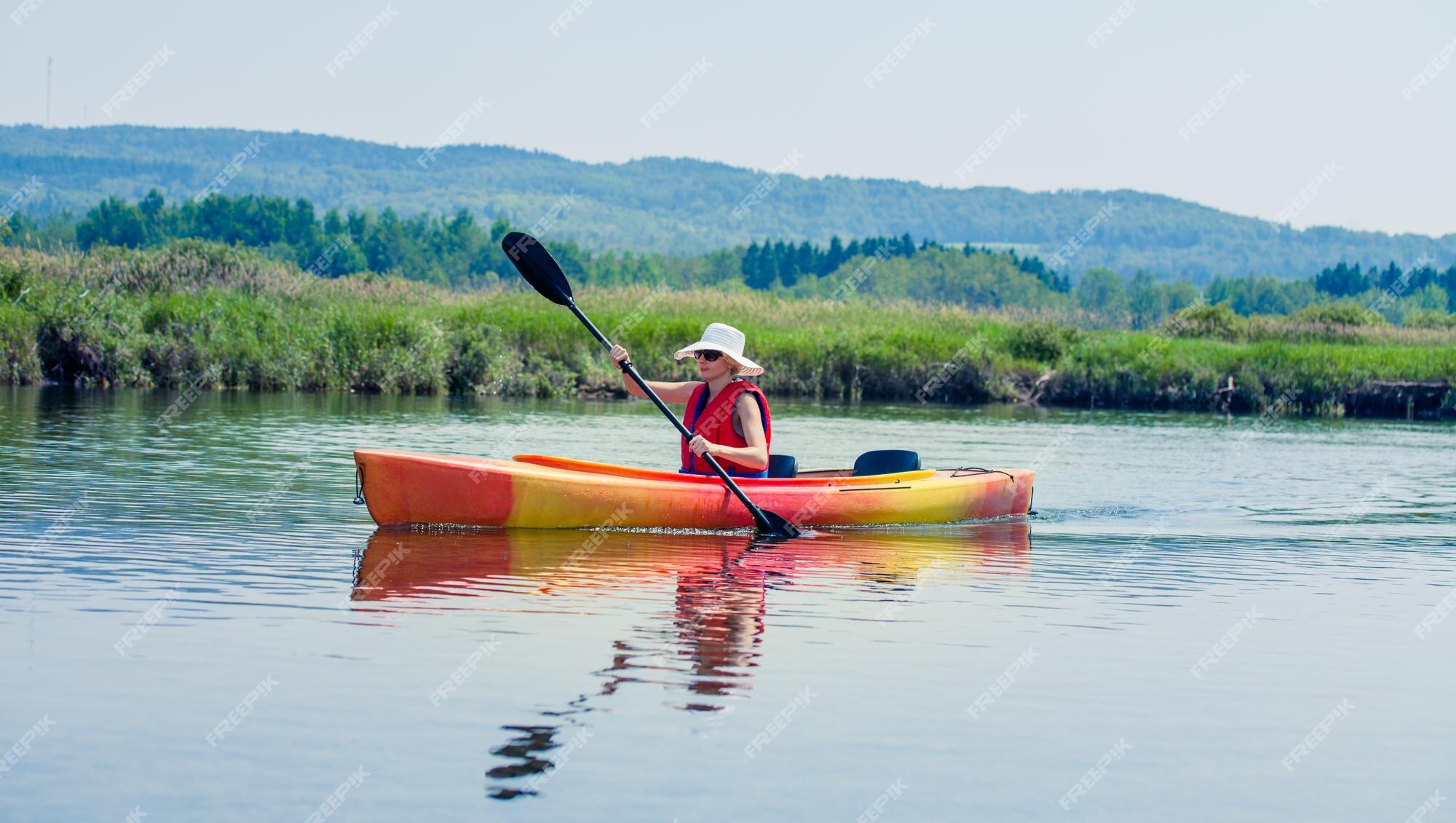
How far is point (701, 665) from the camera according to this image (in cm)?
677

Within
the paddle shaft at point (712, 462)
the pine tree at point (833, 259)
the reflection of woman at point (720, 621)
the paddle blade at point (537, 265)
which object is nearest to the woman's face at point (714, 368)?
the paddle shaft at point (712, 462)

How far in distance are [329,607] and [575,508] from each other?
2.98 metres

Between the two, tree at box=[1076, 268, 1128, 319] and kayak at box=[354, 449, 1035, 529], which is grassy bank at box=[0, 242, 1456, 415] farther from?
tree at box=[1076, 268, 1128, 319]

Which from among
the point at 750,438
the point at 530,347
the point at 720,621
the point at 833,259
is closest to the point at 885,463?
the point at 750,438

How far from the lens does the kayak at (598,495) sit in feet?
33.1

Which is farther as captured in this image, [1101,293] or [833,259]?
[1101,293]

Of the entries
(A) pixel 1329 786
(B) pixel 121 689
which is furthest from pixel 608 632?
(A) pixel 1329 786

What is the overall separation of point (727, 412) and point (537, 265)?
1767mm

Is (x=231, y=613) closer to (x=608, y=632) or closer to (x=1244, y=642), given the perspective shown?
(x=608, y=632)

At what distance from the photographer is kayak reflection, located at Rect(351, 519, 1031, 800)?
6051mm

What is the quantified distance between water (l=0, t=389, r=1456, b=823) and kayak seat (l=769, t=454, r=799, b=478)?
57cm

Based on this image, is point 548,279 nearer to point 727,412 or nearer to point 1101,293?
point 727,412

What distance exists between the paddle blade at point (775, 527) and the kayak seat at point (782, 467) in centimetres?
39

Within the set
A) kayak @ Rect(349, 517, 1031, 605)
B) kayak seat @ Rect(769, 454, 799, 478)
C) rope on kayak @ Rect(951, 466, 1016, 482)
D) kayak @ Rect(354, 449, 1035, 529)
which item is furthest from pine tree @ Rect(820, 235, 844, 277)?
kayak @ Rect(349, 517, 1031, 605)
